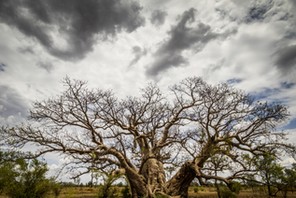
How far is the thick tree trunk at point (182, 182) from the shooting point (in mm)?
11070

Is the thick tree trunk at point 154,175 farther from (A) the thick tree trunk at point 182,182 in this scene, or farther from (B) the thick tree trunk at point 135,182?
(A) the thick tree trunk at point 182,182

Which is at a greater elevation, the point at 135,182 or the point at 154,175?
the point at 154,175

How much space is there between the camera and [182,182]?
1123cm

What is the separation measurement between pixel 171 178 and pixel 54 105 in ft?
24.3

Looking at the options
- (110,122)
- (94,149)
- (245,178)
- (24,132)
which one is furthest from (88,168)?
(245,178)

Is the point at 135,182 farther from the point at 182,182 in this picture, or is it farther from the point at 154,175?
the point at 182,182

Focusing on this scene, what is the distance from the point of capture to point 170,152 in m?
12.9

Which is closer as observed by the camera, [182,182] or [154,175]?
[182,182]

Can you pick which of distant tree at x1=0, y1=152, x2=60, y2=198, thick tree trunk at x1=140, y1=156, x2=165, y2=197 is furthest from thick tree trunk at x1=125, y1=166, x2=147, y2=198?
distant tree at x1=0, y1=152, x2=60, y2=198

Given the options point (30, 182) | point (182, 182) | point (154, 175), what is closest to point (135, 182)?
point (154, 175)

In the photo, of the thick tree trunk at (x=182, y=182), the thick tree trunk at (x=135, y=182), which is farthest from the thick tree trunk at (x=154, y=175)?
the thick tree trunk at (x=182, y=182)

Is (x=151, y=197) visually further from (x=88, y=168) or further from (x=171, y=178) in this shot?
(x=88, y=168)

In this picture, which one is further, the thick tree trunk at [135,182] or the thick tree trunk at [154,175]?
the thick tree trunk at [154,175]

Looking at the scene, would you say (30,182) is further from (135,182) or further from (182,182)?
(182,182)
